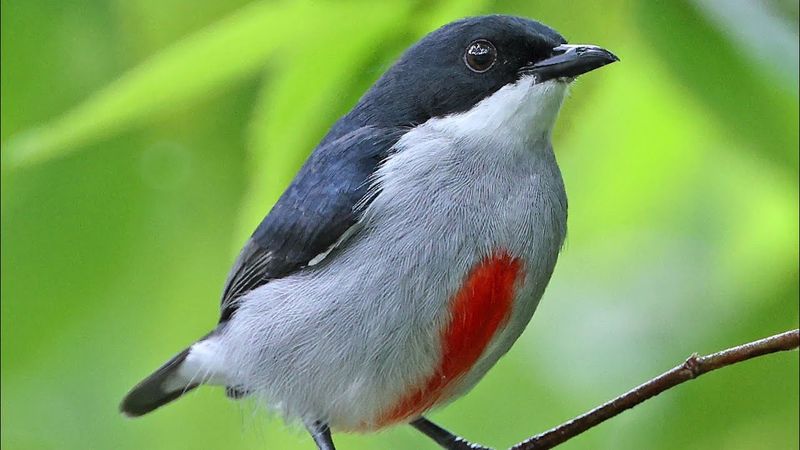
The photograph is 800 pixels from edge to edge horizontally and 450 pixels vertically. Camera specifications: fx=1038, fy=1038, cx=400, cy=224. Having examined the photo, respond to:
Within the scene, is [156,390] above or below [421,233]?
above

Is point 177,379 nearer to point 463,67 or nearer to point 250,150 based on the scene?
point 250,150

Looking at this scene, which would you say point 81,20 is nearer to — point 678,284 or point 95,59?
point 95,59

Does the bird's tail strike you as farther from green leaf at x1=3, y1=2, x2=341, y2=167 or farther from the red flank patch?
green leaf at x1=3, y1=2, x2=341, y2=167

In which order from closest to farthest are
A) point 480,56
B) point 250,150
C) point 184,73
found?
point 184,73 → point 250,150 → point 480,56

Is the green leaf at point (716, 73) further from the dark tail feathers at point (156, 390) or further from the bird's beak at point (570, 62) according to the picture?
the dark tail feathers at point (156, 390)

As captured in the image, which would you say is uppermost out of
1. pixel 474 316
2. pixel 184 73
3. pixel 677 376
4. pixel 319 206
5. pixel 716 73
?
pixel 184 73

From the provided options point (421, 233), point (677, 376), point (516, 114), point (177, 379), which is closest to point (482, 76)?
point (516, 114)

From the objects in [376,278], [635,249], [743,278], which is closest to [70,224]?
[376,278]

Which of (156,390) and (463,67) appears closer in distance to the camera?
(463,67)

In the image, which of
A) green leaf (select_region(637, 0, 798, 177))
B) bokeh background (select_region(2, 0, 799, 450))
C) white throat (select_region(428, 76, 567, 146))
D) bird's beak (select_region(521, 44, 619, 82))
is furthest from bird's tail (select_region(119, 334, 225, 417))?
green leaf (select_region(637, 0, 798, 177))

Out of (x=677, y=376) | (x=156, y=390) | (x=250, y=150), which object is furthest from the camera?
(x=156, y=390)
